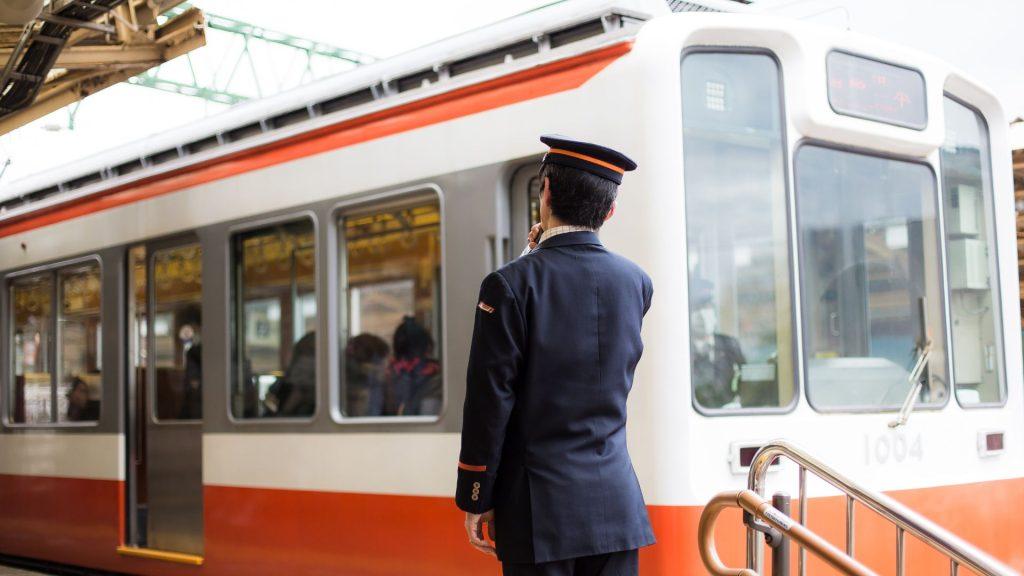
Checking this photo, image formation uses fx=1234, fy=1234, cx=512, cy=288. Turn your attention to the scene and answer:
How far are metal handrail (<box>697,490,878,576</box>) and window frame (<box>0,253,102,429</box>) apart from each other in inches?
199

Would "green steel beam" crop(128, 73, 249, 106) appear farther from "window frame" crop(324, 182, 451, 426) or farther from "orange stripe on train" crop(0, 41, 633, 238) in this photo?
"window frame" crop(324, 182, 451, 426)

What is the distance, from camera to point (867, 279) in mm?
5367

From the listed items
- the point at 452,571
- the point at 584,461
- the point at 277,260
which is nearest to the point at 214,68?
the point at 277,260

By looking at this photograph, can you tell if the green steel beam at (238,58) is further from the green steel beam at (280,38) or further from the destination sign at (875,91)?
the destination sign at (875,91)

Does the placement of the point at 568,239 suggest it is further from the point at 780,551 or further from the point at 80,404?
the point at 80,404

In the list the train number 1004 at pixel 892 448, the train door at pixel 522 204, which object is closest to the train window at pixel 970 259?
the train number 1004 at pixel 892 448

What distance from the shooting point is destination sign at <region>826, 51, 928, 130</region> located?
5266 mm

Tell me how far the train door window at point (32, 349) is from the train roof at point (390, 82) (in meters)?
0.84

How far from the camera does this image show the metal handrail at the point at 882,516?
3.33 m

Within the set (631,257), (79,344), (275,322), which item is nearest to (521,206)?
(631,257)

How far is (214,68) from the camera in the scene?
17781 mm

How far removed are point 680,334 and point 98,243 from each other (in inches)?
191

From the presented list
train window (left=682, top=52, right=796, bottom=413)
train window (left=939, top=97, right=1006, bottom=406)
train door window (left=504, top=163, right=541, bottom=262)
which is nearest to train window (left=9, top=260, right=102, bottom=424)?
train door window (left=504, top=163, right=541, bottom=262)

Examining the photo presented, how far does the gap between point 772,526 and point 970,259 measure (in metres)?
2.65
